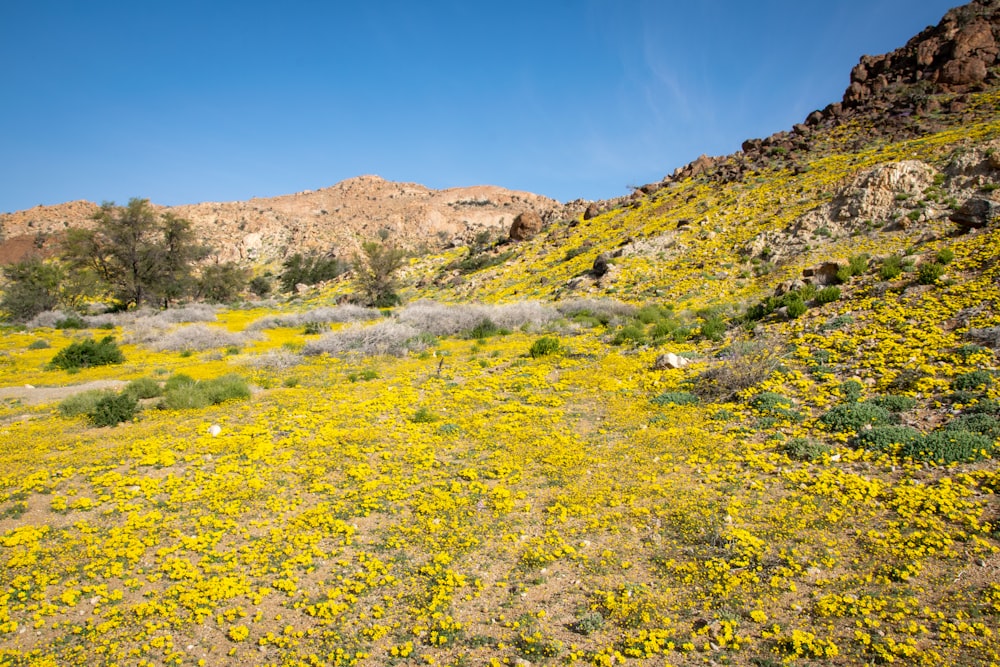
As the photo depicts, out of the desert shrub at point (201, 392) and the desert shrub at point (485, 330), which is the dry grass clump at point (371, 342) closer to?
the desert shrub at point (485, 330)

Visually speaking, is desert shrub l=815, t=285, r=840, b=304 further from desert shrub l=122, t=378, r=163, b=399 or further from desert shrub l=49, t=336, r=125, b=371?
desert shrub l=49, t=336, r=125, b=371

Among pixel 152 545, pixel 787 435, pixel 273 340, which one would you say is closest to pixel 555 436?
pixel 787 435

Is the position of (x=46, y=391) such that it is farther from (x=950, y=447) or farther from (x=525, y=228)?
(x=525, y=228)

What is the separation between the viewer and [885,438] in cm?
685

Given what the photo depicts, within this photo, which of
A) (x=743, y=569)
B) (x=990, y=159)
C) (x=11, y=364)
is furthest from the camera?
(x=990, y=159)

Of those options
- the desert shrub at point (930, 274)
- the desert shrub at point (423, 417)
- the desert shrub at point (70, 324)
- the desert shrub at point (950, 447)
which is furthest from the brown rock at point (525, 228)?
the desert shrub at point (950, 447)

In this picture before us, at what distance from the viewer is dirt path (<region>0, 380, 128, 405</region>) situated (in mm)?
11945

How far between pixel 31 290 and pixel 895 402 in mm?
43209

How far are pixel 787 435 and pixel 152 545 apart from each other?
8.92 meters

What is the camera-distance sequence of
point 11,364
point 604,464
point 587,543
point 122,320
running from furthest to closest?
1. point 122,320
2. point 11,364
3. point 604,464
4. point 587,543

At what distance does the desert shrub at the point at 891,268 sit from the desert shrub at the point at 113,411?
18.3 metres

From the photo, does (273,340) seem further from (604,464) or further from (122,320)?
(604,464)

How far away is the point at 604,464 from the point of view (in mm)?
7566

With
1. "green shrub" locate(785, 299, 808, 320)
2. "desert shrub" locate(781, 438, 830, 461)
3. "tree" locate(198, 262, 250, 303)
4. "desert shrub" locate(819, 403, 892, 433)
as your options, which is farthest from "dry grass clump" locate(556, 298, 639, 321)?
"tree" locate(198, 262, 250, 303)
